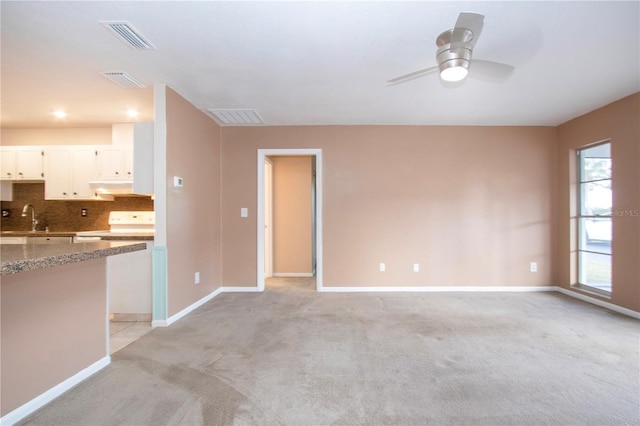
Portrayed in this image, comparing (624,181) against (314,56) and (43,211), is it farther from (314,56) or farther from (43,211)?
(43,211)

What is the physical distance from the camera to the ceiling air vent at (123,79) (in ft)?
9.69

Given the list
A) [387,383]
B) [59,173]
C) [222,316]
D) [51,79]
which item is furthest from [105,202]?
[387,383]

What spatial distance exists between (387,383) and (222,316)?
83.2 inches

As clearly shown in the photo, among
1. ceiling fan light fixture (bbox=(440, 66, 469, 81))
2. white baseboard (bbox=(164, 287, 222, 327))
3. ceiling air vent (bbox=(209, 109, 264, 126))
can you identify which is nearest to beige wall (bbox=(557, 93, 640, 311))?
ceiling fan light fixture (bbox=(440, 66, 469, 81))

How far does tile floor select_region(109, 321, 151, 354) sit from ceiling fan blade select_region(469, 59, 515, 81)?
12.1 ft

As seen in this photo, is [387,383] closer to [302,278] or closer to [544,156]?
[302,278]

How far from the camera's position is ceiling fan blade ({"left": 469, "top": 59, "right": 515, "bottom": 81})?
2.10 meters

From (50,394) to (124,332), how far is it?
1.18 meters

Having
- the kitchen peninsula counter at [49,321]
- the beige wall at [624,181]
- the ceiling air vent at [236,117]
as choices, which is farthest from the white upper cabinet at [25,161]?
the beige wall at [624,181]

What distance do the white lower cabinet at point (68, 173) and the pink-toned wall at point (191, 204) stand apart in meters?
1.71

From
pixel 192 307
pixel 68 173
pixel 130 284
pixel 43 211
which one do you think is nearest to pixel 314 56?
pixel 130 284

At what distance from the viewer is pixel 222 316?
3475 mm

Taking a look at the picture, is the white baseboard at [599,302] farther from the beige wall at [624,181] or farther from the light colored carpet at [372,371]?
the light colored carpet at [372,371]

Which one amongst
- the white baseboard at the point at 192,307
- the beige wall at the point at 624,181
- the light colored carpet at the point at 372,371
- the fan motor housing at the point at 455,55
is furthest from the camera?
the beige wall at the point at 624,181
